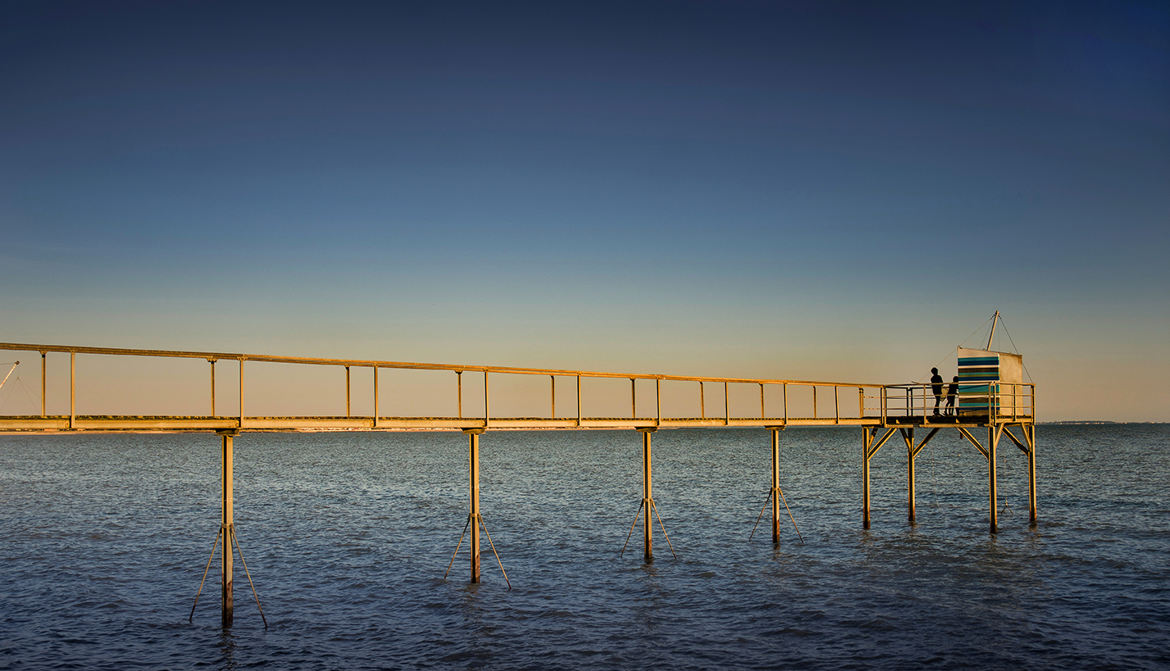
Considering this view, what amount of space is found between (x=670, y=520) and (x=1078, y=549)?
54.8ft

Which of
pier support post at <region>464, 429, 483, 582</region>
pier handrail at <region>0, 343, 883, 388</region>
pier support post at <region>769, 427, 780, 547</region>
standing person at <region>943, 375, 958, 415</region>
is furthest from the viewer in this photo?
standing person at <region>943, 375, 958, 415</region>

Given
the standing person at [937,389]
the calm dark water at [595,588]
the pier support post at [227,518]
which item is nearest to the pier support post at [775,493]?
the calm dark water at [595,588]

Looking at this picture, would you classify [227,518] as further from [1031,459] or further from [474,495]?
[1031,459]

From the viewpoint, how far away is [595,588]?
24844 millimetres

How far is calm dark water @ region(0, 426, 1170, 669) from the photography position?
1884 cm

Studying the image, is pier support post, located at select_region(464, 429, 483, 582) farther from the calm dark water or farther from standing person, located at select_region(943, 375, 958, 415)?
standing person, located at select_region(943, 375, 958, 415)

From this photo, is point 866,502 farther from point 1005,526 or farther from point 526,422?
point 526,422

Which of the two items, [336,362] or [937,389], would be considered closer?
[336,362]

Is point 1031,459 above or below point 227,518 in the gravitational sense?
below

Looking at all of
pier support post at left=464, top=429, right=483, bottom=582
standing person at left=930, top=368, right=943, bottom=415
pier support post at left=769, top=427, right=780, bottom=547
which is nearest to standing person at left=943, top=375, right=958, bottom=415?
standing person at left=930, top=368, right=943, bottom=415

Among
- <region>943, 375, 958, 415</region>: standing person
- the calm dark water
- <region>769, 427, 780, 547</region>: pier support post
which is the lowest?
the calm dark water

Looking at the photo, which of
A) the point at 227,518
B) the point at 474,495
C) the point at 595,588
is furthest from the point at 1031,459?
the point at 227,518

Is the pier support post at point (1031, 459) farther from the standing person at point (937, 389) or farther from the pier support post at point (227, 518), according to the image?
the pier support post at point (227, 518)

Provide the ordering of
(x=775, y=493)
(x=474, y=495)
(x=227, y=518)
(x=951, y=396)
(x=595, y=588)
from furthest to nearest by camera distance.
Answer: (x=951, y=396), (x=775, y=493), (x=595, y=588), (x=474, y=495), (x=227, y=518)
